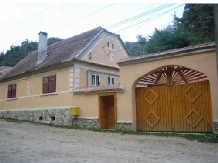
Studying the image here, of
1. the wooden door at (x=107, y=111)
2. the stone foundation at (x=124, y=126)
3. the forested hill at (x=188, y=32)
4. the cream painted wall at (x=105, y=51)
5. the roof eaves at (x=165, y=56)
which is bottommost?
the stone foundation at (x=124, y=126)

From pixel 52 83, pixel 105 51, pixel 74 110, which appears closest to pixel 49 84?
pixel 52 83

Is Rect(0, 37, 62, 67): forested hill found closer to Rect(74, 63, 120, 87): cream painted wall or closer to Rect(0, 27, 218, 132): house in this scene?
Rect(0, 27, 218, 132): house

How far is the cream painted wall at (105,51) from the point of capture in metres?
16.9

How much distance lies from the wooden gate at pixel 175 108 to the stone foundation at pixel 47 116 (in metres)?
5.37

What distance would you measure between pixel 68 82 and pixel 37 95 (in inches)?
153

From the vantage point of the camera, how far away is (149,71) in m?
11.4

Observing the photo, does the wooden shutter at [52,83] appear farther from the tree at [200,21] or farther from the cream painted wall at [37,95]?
the tree at [200,21]

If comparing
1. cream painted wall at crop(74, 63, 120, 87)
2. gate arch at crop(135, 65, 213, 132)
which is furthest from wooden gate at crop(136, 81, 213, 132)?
cream painted wall at crop(74, 63, 120, 87)

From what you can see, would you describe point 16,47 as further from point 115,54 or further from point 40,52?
point 115,54

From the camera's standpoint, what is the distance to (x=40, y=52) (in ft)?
65.1

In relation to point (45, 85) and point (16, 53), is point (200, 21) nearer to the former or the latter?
point (45, 85)

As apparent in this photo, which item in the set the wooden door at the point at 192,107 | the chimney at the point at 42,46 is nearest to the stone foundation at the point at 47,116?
the chimney at the point at 42,46

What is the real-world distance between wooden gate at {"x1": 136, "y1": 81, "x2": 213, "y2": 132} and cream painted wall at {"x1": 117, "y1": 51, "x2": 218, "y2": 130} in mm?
505

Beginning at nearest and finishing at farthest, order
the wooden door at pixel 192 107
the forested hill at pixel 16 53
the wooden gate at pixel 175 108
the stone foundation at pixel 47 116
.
A: the wooden door at pixel 192 107 → the wooden gate at pixel 175 108 → the stone foundation at pixel 47 116 → the forested hill at pixel 16 53
